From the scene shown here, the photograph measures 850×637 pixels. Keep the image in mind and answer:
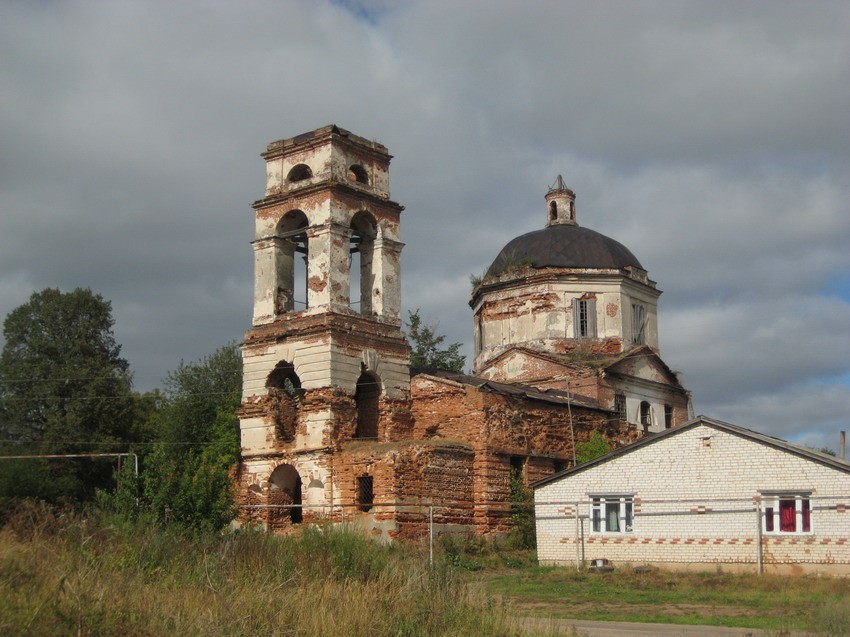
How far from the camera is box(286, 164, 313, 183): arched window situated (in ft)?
101

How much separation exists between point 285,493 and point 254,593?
18.6m

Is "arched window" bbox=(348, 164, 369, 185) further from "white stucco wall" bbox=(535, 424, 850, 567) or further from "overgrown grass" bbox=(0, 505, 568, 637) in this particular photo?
"overgrown grass" bbox=(0, 505, 568, 637)

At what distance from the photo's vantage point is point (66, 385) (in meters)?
40.8

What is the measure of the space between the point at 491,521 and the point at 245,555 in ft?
51.9

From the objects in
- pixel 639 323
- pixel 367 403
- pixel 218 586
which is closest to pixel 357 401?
pixel 367 403

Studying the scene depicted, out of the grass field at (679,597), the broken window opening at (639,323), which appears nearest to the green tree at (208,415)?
the grass field at (679,597)

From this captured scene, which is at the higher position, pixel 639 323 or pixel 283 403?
pixel 639 323

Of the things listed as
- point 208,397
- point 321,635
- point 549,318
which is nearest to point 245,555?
point 321,635

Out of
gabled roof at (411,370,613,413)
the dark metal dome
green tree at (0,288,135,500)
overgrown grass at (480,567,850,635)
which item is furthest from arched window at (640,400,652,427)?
green tree at (0,288,135,500)

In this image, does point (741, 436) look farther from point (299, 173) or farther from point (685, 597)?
point (299, 173)

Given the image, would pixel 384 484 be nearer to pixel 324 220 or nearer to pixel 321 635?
pixel 324 220

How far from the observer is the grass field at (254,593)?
9.83 meters

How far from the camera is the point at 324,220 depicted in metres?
29.5

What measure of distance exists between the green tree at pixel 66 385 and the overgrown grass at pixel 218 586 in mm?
24720
